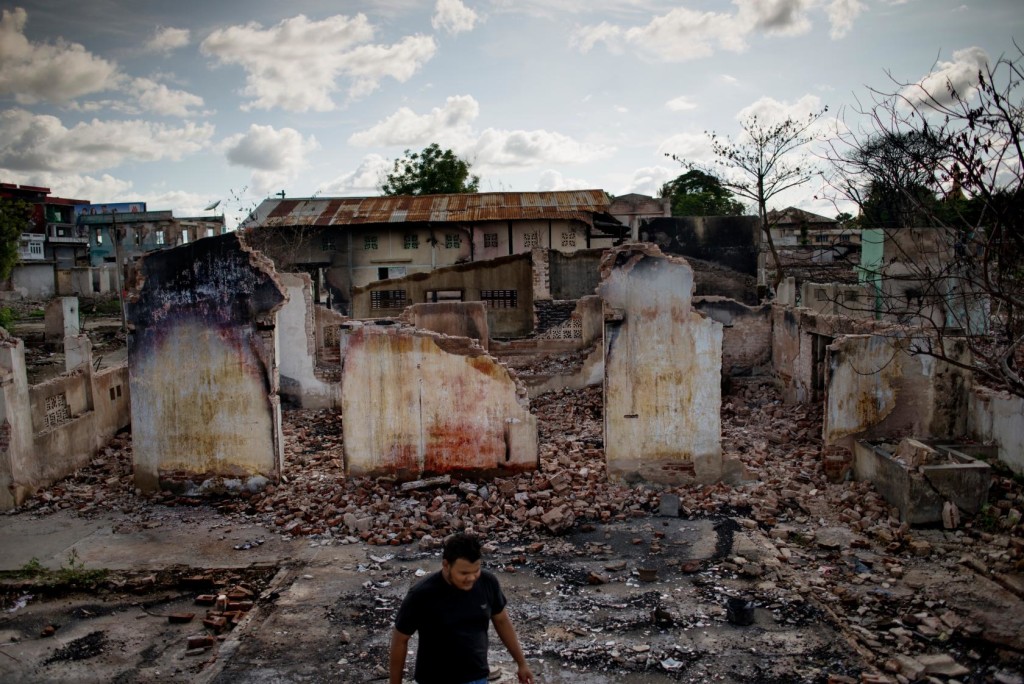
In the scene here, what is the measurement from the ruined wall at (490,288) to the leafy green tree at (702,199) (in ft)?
50.2

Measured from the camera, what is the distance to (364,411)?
9.25 m

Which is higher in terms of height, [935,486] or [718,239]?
[718,239]

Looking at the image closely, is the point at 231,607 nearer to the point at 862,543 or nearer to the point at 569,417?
the point at 862,543

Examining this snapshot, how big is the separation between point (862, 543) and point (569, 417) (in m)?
5.78

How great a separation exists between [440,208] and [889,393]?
22.5 m

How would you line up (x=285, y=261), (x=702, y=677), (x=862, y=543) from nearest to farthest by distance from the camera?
(x=702, y=677) < (x=862, y=543) < (x=285, y=261)

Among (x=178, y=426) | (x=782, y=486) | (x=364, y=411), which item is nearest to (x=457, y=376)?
(x=364, y=411)

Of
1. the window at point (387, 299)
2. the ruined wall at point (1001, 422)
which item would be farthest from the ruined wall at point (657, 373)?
the window at point (387, 299)

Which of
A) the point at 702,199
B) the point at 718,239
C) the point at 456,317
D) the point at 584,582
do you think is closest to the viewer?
the point at 584,582

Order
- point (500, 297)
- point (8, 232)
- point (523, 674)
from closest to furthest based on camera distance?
point (523, 674) < point (500, 297) < point (8, 232)

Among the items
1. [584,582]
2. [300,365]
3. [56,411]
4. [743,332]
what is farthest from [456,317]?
[584,582]

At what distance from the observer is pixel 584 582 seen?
6.98 meters

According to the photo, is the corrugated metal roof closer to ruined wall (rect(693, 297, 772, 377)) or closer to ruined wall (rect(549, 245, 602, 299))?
ruined wall (rect(549, 245, 602, 299))

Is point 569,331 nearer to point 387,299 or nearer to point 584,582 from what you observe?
point 584,582
